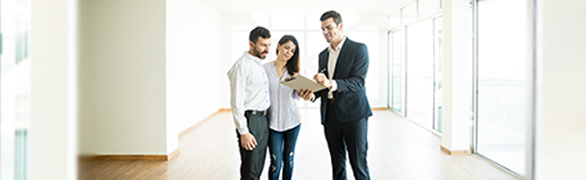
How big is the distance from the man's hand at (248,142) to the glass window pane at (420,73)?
4.60 meters

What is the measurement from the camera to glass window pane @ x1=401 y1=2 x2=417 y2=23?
651cm

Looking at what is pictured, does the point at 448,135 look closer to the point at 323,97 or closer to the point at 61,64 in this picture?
the point at 323,97

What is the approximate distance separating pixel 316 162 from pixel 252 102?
198cm

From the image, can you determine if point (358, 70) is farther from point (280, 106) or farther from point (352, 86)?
point (280, 106)

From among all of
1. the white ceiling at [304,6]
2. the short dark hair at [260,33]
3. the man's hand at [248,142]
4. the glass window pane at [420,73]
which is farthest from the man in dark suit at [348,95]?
the white ceiling at [304,6]

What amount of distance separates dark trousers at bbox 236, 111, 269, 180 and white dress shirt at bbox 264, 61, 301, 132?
0.07m

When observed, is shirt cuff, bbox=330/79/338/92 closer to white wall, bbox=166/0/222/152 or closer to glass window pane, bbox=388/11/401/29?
white wall, bbox=166/0/222/152

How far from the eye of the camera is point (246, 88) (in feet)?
6.28

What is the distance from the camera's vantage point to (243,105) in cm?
187

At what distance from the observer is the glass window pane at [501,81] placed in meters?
3.08

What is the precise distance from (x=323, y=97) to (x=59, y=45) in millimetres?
1597

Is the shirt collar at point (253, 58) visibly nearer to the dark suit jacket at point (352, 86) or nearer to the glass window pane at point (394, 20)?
the dark suit jacket at point (352, 86)

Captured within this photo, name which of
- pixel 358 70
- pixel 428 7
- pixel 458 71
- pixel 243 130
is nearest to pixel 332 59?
pixel 358 70
